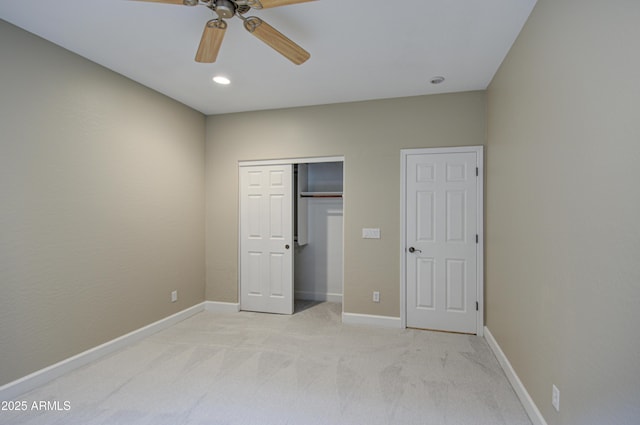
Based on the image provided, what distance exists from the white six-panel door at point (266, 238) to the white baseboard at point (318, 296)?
2.44ft

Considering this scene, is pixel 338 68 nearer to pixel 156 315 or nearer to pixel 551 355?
pixel 551 355

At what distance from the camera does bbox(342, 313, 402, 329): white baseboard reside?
3504 mm

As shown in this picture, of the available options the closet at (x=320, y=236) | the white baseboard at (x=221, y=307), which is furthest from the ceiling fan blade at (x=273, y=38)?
the white baseboard at (x=221, y=307)

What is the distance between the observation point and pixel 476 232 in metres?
3.29

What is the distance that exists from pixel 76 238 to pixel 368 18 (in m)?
2.92

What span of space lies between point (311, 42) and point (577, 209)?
2072 millimetres

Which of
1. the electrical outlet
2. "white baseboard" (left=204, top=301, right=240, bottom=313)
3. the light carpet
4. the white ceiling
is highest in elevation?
the white ceiling

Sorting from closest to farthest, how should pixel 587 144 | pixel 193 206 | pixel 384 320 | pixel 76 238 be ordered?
1. pixel 587 144
2. pixel 76 238
3. pixel 384 320
4. pixel 193 206

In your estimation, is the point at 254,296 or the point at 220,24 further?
the point at 254,296

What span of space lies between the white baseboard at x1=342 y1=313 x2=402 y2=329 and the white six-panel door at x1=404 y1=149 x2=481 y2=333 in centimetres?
16

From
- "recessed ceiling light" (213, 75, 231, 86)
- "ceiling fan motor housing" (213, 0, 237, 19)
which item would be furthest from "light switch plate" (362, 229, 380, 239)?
"ceiling fan motor housing" (213, 0, 237, 19)

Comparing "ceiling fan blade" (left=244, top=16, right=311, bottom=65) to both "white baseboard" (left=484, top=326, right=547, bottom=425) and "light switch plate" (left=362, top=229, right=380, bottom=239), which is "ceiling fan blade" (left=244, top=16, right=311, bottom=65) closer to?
"light switch plate" (left=362, top=229, right=380, bottom=239)

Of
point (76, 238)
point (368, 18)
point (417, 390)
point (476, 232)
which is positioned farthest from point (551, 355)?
point (76, 238)

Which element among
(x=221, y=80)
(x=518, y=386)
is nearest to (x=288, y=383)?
(x=518, y=386)
